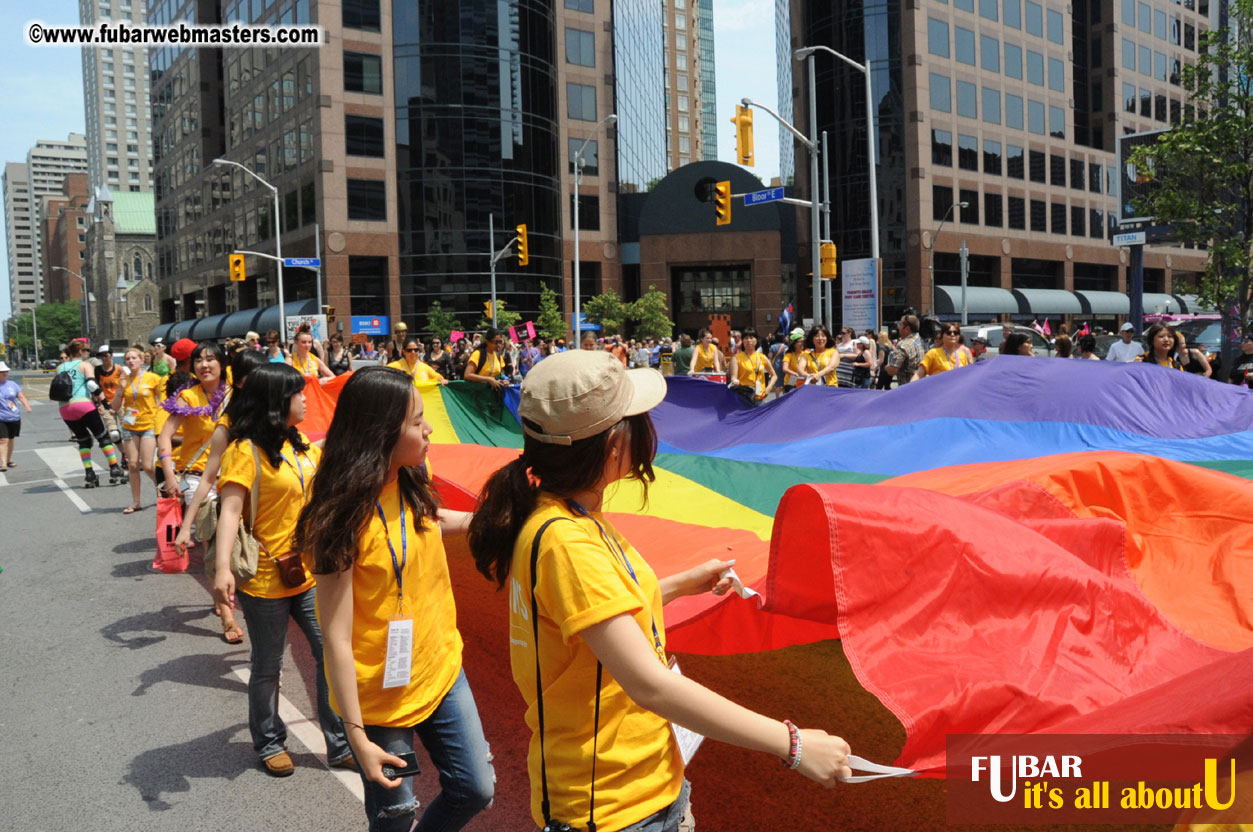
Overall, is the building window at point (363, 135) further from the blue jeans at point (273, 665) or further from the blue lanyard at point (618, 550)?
the blue lanyard at point (618, 550)

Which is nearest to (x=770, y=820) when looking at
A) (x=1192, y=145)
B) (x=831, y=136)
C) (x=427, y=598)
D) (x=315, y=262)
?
(x=427, y=598)

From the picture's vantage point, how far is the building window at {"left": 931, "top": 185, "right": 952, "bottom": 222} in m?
60.8

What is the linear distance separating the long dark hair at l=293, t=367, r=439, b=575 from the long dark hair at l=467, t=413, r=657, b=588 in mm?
781

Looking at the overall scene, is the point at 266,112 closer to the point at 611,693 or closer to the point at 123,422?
the point at 123,422

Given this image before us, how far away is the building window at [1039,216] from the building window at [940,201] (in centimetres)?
1016

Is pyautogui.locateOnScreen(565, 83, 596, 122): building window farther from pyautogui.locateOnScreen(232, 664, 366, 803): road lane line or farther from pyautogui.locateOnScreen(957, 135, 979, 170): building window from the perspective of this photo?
pyautogui.locateOnScreen(232, 664, 366, 803): road lane line

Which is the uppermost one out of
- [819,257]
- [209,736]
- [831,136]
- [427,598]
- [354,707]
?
[831,136]

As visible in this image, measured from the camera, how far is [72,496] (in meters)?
14.2

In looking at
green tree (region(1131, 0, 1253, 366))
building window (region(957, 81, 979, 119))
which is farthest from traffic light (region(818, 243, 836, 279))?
building window (region(957, 81, 979, 119))

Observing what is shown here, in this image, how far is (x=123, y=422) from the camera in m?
12.2

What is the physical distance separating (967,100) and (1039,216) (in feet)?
37.3

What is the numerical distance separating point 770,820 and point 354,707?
1.96 m

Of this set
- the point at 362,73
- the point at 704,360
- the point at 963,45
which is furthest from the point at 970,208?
the point at 704,360

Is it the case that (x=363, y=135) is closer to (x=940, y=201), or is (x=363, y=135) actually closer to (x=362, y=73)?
(x=362, y=73)
